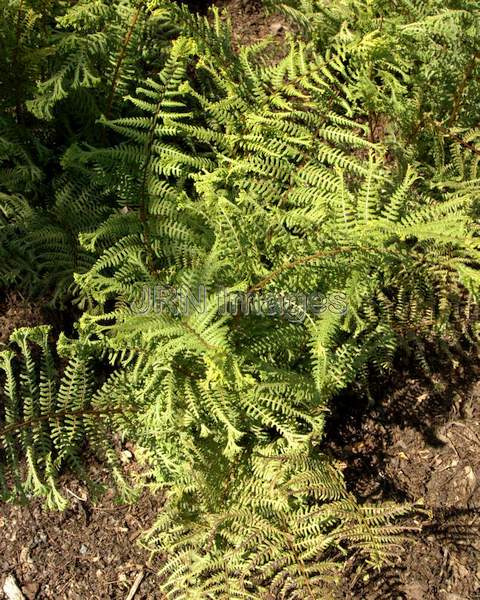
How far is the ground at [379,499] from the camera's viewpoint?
2.37m

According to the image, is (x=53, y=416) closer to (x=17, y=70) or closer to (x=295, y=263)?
(x=295, y=263)

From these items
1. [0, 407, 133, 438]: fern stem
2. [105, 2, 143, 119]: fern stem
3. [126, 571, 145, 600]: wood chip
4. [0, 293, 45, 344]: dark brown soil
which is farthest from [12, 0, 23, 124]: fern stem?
[126, 571, 145, 600]: wood chip

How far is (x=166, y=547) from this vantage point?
81.7 inches

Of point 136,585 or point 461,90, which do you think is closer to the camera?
point 136,585

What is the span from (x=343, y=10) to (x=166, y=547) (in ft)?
7.80

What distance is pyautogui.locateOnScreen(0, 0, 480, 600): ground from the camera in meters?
2.37

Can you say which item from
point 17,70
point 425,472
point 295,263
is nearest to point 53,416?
point 295,263

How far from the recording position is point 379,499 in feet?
8.27

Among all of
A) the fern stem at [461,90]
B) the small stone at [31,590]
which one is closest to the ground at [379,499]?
the small stone at [31,590]

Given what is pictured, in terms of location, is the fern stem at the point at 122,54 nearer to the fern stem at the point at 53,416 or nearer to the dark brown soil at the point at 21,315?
the dark brown soil at the point at 21,315

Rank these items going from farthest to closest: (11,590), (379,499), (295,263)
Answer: (379,499), (11,590), (295,263)

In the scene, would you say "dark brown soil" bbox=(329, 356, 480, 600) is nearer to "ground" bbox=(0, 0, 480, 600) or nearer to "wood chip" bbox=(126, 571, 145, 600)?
"ground" bbox=(0, 0, 480, 600)

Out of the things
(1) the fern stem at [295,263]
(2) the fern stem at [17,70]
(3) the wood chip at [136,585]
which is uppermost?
(2) the fern stem at [17,70]

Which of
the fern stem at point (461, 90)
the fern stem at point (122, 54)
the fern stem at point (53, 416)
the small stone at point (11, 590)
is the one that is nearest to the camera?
the fern stem at point (53, 416)
